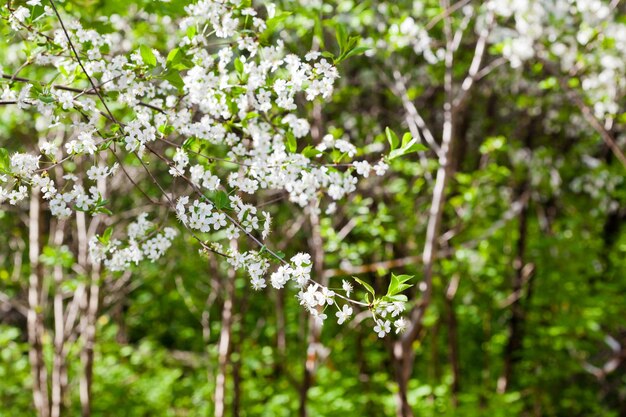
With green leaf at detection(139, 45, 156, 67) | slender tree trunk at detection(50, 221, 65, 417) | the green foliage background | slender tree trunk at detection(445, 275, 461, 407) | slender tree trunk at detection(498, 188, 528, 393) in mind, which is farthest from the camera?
slender tree trunk at detection(498, 188, 528, 393)

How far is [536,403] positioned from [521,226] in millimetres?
2172

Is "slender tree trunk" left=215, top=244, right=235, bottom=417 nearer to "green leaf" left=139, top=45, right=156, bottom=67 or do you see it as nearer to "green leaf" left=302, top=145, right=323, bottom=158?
"green leaf" left=302, top=145, right=323, bottom=158

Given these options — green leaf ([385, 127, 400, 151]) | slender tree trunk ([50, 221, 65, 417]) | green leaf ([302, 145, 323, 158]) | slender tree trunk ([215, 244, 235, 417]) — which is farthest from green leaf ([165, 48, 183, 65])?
slender tree trunk ([50, 221, 65, 417])

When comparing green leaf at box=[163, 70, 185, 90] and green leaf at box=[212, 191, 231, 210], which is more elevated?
green leaf at box=[163, 70, 185, 90]

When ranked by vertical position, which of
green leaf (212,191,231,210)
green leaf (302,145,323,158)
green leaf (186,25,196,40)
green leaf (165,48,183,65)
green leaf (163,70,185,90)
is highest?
green leaf (186,25,196,40)

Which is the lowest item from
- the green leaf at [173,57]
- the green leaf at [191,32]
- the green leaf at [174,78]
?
the green leaf at [174,78]

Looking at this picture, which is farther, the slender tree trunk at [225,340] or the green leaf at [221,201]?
the slender tree trunk at [225,340]

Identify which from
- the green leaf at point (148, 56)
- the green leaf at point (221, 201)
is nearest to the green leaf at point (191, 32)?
the green leaf at point (148, 56)

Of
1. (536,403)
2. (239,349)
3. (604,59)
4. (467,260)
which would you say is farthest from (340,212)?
(536,403)

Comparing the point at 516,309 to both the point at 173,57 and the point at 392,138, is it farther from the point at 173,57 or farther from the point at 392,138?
the point at 173,57

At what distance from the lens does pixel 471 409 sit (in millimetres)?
5953

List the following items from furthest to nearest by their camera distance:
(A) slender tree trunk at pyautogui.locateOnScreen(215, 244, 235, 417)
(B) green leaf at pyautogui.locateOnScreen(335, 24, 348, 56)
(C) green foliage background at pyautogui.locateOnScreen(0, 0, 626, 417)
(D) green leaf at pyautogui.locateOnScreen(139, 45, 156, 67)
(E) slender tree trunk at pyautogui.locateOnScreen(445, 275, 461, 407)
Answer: (E) slender tree trunk at pyautogui.locateOnScreen(445, 275, 461, 407)
(C) green foliage background at pyautogui.locateOnScreen(0, 0, 626, 417)
(A) slender tree trunk at pyautogui.locateOnScreen(215, 244, 235, 417)
(B) green leaf at pyautogui.locateOnScreen(335, 24, 348, 56)
(D) green leaf at pyautogui.locateOnScreen(139, 45, 156, 67)

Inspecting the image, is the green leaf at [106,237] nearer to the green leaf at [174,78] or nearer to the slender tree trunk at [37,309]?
the green leaf at [174,78]

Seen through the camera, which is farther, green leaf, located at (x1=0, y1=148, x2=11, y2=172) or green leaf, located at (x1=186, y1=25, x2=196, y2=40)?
green leaf, located at (x1=186, y1=25, x2=196, y2=40)
